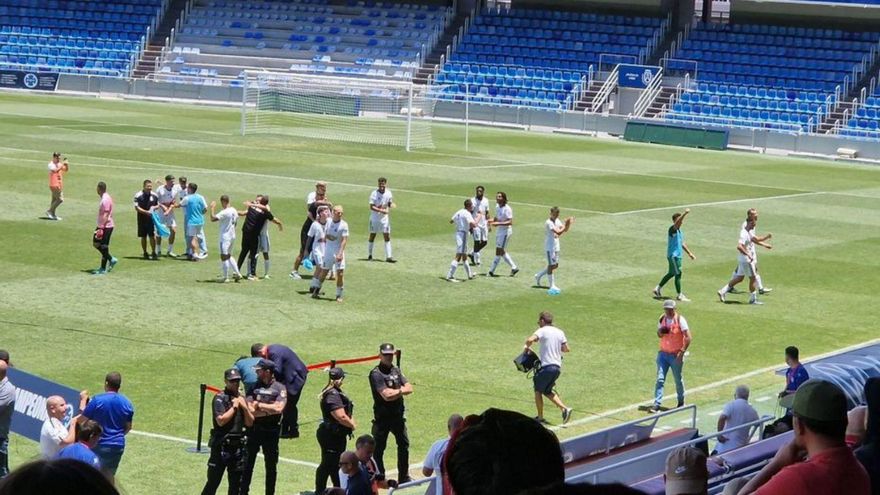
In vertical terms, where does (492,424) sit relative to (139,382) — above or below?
above

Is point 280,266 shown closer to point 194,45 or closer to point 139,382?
point 139,382

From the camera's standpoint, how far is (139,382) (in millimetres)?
18609

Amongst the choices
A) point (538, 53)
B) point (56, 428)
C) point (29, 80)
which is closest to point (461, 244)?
point (56, 428)

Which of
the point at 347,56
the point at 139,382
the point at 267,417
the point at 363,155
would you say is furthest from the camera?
the point at 347,56

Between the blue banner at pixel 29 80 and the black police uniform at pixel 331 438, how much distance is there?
64652 millimetres

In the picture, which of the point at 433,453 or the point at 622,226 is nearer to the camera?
the point at 433,453

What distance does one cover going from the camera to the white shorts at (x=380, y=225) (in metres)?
29.3

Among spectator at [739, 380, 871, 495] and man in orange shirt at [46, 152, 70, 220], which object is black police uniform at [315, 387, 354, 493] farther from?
man in orange shirt at [46, 152, 70, 220]

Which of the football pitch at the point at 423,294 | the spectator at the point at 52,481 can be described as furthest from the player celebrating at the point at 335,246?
the spectator at the point at 52,481

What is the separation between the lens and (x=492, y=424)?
3408mm

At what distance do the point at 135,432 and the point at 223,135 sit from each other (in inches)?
1592

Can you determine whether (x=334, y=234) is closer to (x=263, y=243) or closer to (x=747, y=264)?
(x=263, y=243)

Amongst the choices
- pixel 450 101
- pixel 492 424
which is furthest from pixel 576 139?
pixel 492 424

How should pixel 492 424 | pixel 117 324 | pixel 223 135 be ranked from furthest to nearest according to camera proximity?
pixel 223 135 → pixel 117 324 → pixel 492 424
